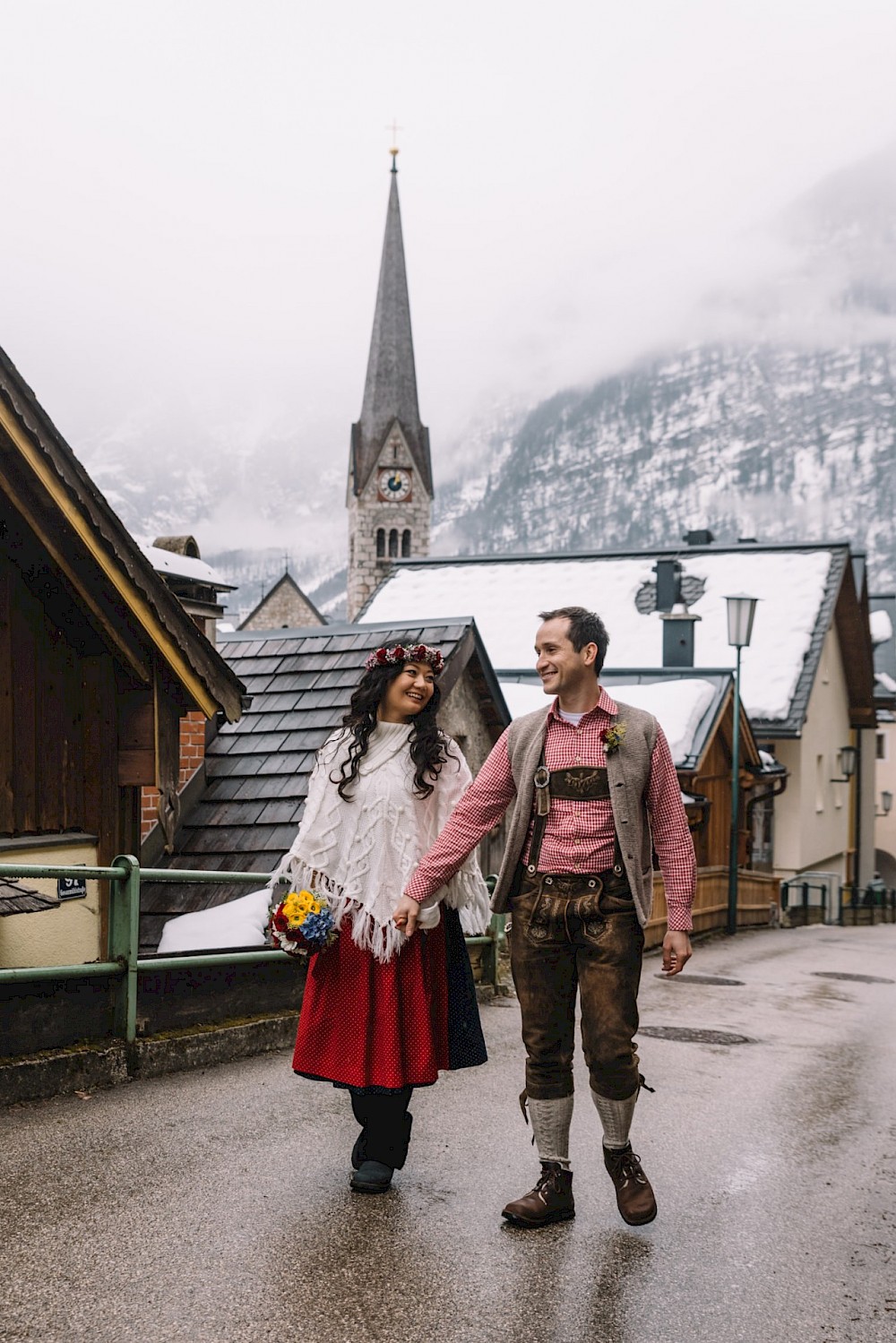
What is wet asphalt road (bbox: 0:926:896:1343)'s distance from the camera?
3.77 meters

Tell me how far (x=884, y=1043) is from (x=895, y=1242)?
5138 mm

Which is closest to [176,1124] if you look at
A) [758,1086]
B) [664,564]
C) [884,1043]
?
[758,1086]

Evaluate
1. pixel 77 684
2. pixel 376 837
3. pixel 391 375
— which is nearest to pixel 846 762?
pixel 77 684

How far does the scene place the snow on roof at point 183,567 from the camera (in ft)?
39.6

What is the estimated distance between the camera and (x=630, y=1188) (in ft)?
15.0

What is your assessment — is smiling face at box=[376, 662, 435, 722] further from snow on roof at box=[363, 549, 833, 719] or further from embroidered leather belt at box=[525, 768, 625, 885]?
snow on roof at box=[363, 549, 833, 719]

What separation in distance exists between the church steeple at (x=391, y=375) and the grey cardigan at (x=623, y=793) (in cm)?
7673

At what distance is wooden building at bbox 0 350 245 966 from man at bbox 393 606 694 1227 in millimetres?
3592

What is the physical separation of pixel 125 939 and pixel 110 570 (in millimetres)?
2290

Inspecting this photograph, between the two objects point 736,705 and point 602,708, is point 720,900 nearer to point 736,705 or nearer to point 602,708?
point 736,705

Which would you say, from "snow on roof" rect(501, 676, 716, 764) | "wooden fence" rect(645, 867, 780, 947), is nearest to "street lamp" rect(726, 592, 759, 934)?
"wooden fence" rect(645, 867, 780, 947)

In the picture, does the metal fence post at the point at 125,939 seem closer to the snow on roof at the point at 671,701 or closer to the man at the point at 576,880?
the man at the point at 576,880

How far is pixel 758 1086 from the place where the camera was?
7398mm

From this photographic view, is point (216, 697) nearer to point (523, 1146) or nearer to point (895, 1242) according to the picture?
point (523, 1146)
